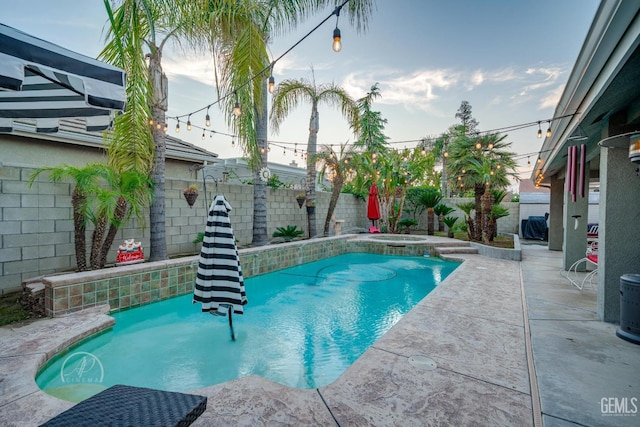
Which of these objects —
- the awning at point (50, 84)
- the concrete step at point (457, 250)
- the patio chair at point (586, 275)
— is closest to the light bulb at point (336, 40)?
the awning at point (50, 84)

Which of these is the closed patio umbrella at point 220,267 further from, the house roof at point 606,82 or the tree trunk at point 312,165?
the tree trunk at point 312,165

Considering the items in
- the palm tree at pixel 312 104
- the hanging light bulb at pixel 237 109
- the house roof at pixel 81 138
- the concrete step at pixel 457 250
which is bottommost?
the concrete step at pixel 457 250

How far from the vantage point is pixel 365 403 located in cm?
217

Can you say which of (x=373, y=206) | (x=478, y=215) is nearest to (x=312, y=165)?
(x=373, y=206)

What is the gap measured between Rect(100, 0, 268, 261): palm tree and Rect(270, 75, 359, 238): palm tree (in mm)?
3298

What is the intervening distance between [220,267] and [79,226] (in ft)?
9.57

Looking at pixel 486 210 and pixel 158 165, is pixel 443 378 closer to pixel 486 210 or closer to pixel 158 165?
pixel 158 165

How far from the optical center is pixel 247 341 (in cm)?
407

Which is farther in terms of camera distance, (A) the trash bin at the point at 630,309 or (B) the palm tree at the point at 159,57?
(B) the palm tree at the point at 159,57

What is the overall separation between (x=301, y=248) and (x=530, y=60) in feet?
31.0

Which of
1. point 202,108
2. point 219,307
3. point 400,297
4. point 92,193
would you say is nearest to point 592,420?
point 219,307

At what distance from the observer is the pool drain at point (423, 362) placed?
105 inches

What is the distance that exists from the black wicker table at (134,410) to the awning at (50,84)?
1.95 metres

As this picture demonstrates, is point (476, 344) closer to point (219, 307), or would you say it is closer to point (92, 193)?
point (219, 307)
